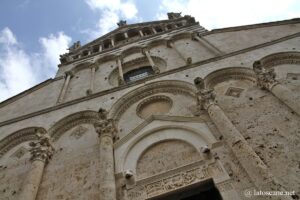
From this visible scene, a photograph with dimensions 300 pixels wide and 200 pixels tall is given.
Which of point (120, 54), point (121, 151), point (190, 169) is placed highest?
point (120, 54)

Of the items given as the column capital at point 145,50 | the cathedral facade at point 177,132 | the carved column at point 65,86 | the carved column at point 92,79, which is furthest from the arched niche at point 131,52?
the carved column at point 65,86

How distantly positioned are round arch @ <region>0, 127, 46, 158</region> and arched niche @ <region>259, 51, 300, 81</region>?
8.16m

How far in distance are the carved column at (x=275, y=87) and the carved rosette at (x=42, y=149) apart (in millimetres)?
6620

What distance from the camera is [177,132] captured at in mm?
7680

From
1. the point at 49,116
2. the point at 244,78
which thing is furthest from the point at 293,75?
the point at 49,116

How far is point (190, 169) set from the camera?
6340mm

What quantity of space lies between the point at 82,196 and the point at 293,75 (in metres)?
7.06

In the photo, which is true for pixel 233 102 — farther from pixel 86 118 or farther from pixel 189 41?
pixel 189 41

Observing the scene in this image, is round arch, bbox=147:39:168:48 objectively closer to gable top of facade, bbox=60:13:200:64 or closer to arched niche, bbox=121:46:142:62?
arched niche, bbox=121:46:142:62

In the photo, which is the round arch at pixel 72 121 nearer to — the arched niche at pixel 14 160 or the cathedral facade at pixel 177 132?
the cathedral facade at pixel 177 132

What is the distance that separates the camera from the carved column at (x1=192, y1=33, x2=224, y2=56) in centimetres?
1158

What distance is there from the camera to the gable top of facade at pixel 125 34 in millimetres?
18062

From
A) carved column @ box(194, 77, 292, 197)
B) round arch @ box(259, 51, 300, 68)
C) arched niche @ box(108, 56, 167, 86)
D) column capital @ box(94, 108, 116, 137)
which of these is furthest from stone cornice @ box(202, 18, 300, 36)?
column capital @ box(94, 108, 116, 137)

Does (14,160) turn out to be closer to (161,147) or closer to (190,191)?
(161,147)
